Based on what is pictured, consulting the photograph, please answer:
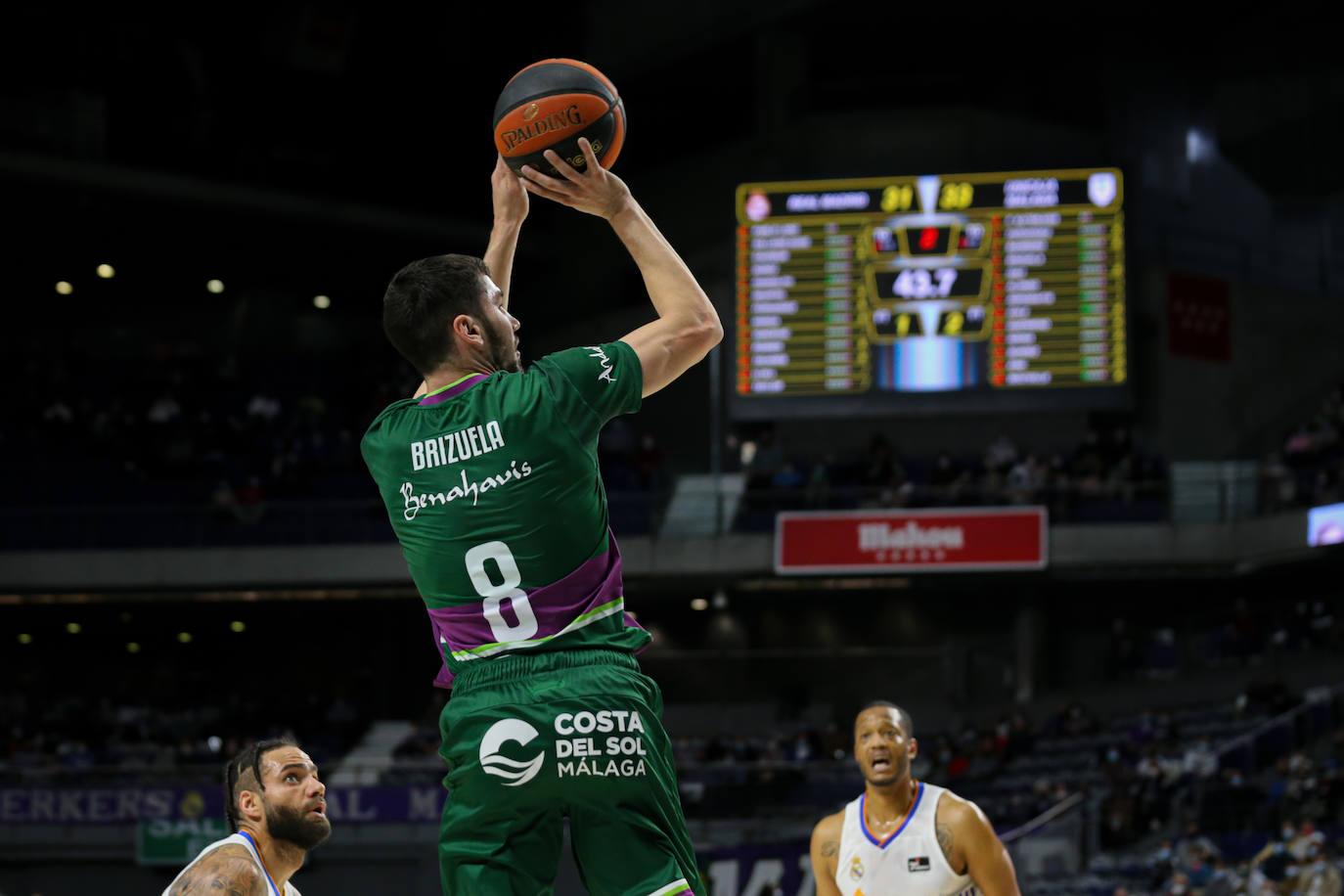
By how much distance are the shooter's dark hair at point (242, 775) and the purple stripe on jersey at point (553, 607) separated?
179 cm

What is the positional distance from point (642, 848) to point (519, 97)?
1702 millimetres

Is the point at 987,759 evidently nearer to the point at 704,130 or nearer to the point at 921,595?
the point at 921,595

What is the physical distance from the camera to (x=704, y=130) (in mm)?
31062

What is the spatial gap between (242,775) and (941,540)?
17.1 meters

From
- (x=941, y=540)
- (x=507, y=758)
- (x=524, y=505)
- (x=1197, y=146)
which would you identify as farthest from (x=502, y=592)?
(x=1197, y=146)

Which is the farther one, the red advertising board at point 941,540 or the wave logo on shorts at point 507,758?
the red advertising board at point 941,540

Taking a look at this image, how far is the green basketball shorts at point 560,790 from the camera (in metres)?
3.15

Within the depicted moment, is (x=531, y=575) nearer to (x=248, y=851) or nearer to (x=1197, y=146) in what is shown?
(x=248, y=851)

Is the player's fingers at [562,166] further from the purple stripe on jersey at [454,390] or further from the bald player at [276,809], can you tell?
the bald player at [276,809]

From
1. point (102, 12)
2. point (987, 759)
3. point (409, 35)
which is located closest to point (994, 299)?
point (987, 759)

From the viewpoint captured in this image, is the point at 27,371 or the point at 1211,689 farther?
the point at 27,371

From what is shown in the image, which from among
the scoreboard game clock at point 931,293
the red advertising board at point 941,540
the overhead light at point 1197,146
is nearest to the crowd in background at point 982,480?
the red advertising board at point 941,540

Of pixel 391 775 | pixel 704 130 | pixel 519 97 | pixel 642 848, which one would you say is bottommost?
pixel 391 775

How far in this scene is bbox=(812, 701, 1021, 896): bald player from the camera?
621 cm
